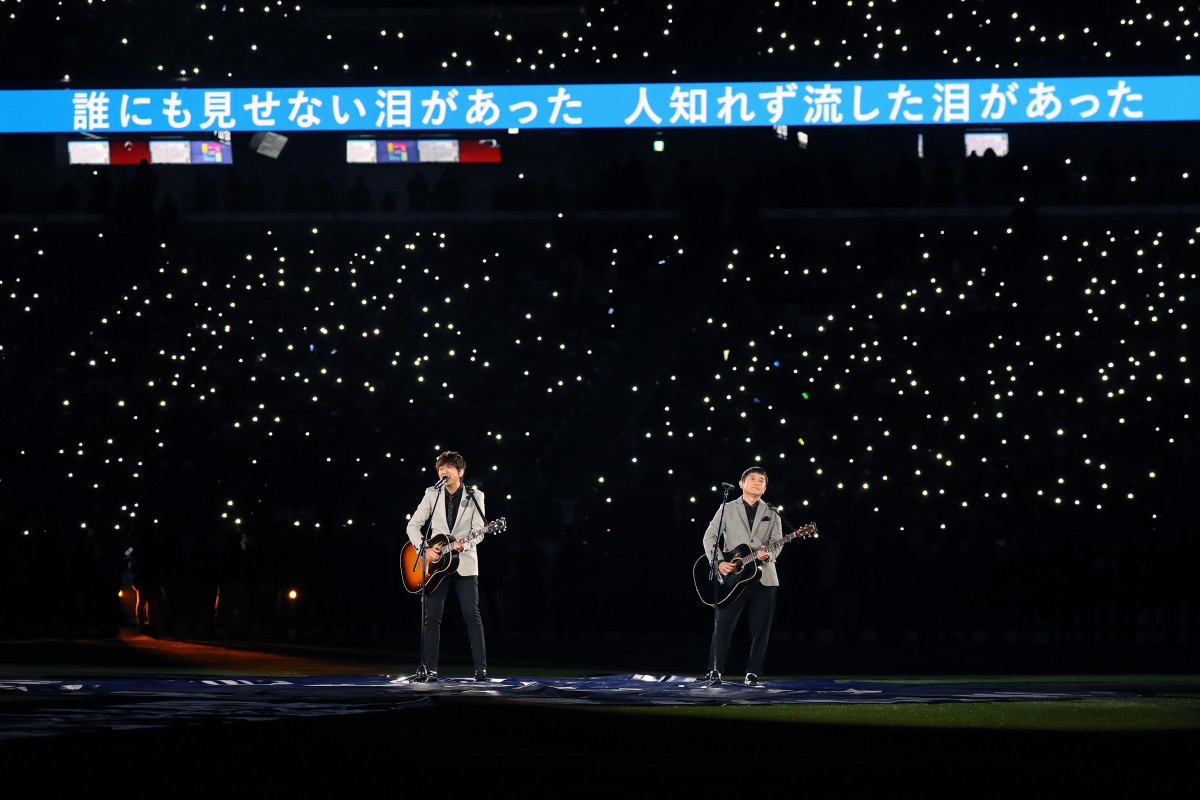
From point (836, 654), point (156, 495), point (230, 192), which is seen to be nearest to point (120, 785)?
point (836, 654)

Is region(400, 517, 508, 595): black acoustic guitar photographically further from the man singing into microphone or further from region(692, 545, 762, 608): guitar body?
region(692, 545, 762, 608): guitar body

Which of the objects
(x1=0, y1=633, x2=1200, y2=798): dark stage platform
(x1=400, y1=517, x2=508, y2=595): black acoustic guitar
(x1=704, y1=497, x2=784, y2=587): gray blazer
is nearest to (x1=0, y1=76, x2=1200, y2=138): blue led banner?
(x1=0, y1=633, x2=1200, y2=798): dark stage platform

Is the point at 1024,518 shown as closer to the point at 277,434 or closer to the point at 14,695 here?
the point at 277,434

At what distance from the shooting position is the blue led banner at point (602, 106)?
29562 mm

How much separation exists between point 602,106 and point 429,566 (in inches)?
725

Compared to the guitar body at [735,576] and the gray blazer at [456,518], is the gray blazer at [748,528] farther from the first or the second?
the gray blazer at [456,518]

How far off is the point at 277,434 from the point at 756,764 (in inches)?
744

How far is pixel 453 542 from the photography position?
1282cm

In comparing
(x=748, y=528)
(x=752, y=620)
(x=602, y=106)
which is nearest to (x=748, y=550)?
(x=748, y=528)

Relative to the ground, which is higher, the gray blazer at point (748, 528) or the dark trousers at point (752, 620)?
the gray blazer at point (748, 528)

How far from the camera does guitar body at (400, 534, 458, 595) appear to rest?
1287 centimetres

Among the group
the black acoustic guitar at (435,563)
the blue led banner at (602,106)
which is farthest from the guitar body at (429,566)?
the blue led banner at (602,106)

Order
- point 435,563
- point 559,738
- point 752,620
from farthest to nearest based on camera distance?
1. point 435,563
2. point 752,620
3. point 559,738

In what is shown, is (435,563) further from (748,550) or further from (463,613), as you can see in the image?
(748,550)
